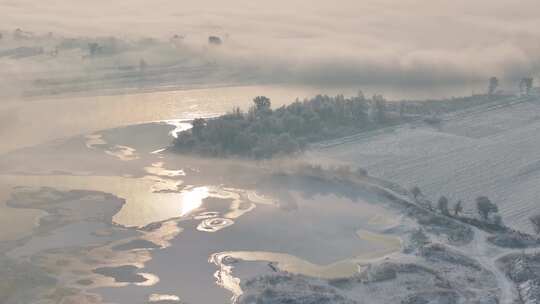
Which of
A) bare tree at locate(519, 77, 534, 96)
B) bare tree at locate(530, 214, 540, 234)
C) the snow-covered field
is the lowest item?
bare tree at locate(530, 214, 540, 234)

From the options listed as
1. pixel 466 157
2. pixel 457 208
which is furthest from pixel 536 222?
pixel 466 157

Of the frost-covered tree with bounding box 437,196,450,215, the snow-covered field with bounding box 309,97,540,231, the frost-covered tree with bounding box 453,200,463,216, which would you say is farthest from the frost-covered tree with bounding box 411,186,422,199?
the frost-covered tree with bounding box 453,200,463,216

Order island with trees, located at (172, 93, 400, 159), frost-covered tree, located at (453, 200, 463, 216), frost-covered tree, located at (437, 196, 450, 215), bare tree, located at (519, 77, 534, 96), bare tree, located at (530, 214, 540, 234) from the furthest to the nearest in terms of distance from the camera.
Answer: bare tree, located at (519, 77, 534, 96), island with trees, located at (172, 93, 400, 159), frost-covered tree, located at (437, 196, 450, 215), frost-covered tree, located at (453, 200, 463, 216), bare tree, located at (530, 214, 540, 234)

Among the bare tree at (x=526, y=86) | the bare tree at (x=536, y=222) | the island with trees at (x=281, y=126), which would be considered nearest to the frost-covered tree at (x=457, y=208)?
the bare tree at (x=536, y=222)

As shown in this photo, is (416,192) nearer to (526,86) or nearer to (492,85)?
(492,85)

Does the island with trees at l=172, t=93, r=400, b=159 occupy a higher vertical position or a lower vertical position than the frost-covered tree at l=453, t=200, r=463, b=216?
higher

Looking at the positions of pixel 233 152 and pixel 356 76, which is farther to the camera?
pixel 356 76

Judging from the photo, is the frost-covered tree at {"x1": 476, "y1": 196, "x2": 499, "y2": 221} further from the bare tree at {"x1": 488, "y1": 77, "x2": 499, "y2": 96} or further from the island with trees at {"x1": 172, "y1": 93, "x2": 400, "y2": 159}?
the bare tree at {"x1": 488, "y1": 77, "x2": 499, "y2": 96}

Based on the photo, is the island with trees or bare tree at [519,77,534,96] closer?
the island with trees

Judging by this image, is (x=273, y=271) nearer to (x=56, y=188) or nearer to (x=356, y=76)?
(x=56, y=188)

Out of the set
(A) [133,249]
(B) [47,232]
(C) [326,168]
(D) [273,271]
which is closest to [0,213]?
(B) [47,232]
